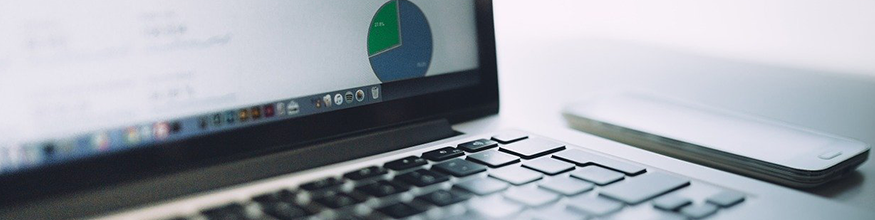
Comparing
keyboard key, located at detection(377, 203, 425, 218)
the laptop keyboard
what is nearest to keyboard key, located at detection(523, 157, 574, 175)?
the laptop keyboard

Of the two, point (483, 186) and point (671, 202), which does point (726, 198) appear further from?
point (483, 186)

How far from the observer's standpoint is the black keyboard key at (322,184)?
48 cm

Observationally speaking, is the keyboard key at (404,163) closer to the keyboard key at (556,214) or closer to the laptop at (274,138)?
the laptop at (274,138)

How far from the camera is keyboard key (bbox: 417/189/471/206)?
1.47 ft

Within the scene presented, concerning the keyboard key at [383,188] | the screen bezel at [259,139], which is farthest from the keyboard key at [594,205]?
the screen bezel at [259,139]

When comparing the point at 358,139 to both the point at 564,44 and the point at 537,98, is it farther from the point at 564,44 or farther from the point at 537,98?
the point at 564,44

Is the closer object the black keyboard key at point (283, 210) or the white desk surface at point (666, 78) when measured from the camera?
the black keyboard key at point (283, 210)

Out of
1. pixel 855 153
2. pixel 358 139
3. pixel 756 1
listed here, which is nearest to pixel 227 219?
pixel 358 139

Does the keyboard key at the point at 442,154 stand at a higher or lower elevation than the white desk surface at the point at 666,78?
lower

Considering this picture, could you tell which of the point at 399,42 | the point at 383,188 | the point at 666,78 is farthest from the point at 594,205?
the point at 666,78

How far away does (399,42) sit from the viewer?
0.61 meters

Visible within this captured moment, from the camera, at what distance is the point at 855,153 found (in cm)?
53

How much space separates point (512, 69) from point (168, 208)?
1.70ft

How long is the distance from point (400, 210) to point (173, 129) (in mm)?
178
